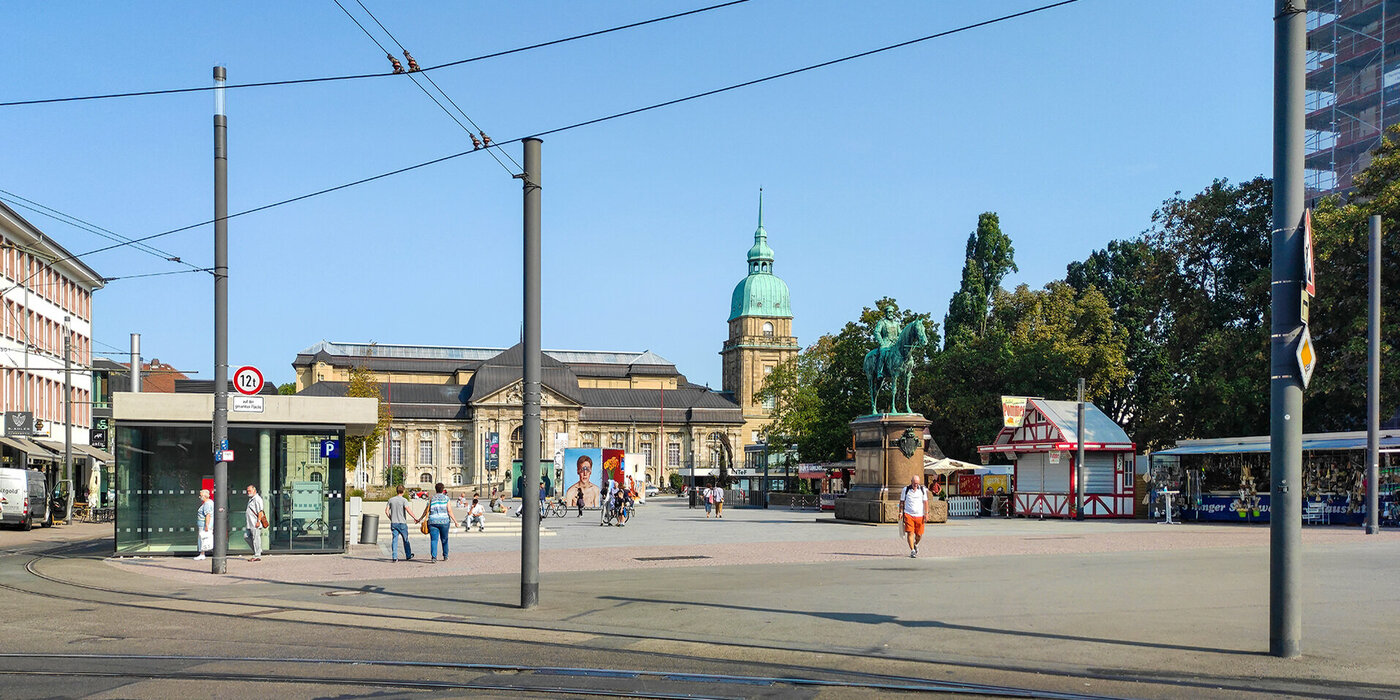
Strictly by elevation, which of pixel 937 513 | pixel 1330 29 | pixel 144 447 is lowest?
pixel 937 513

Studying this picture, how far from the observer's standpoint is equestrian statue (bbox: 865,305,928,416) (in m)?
37.4

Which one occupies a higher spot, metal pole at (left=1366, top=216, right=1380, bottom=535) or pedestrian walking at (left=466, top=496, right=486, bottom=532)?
metal pole at (left=1366, top=216, right=1380, bottom=535)

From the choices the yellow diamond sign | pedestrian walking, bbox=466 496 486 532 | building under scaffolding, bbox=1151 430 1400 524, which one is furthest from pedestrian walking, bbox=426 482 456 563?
building under scaffolding, bbox=1151 430 1400 524

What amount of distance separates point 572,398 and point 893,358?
100357mm

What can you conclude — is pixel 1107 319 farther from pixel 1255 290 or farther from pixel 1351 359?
pixel 1351 359

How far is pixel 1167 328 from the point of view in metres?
62.5

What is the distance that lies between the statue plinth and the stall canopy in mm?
10751

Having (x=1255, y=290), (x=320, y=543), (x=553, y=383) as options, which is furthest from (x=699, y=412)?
(x=320, y=543)

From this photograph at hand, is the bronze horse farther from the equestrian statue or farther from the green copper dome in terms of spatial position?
the green copper dome

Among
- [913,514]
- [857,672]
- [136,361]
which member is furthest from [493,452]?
[857,672]

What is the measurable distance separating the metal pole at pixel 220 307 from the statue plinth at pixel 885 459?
1920 centimetres

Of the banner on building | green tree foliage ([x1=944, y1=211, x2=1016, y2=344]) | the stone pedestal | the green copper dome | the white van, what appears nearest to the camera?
the stone pedestal

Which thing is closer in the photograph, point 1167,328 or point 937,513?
point 937,513

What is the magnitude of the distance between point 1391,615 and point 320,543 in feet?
69.2
